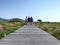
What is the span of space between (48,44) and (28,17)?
8640 cm

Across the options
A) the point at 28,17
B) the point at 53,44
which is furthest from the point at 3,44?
the point at 28,17

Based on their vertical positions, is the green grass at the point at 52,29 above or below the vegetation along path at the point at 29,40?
above

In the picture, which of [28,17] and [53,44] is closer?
[53,44]

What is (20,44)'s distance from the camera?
12.0 m

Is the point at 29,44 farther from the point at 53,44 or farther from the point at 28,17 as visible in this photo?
the point at 28,17

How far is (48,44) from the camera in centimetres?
1214

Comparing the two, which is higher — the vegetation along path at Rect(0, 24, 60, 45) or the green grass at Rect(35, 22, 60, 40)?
the green grass at Rect(35, 22, 60, 40)

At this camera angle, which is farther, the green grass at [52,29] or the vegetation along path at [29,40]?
the green grass at [52,29]

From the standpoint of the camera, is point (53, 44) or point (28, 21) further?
point (28, 21)

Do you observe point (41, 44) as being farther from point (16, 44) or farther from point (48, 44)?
point (16, 44)

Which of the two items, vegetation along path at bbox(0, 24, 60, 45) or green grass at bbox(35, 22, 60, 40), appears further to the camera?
green grass at bbox(35, 22, 60, 40)

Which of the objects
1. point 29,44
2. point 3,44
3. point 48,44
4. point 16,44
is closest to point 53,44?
point 48,44

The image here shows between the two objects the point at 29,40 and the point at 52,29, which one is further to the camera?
the point at 52,29

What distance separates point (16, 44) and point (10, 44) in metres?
0.36
